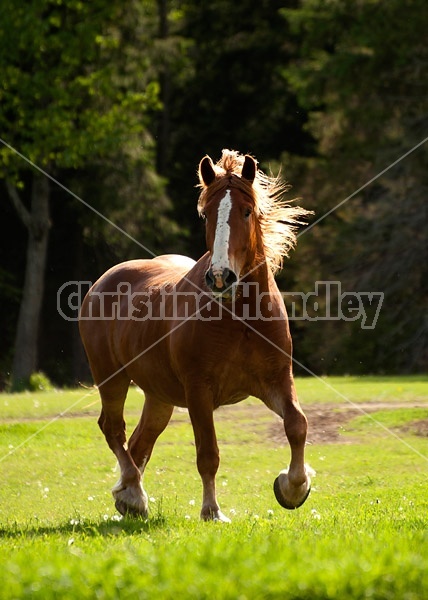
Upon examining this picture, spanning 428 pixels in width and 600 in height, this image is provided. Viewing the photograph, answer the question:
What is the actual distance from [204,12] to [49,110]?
14.2m

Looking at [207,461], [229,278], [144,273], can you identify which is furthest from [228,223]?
[144,273]

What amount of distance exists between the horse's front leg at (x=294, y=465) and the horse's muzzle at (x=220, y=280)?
1169mm

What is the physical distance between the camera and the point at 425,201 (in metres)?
30.8

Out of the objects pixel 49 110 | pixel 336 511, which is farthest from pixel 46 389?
pixel 336 511

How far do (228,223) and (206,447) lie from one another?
1.84 metres

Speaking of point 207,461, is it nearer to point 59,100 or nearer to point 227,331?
point 227,331

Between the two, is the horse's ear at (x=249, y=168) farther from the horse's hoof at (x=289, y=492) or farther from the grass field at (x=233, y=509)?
the grass field at (x=233, y=509)

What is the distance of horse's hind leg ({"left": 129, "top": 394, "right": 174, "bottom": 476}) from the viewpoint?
33.8ft

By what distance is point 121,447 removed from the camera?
33.2 feet

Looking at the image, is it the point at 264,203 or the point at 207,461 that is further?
the point at 264,203

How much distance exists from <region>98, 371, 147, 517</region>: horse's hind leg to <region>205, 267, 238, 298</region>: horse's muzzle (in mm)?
2475

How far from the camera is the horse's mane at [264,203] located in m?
8.47

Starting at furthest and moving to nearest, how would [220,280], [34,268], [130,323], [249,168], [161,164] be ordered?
[161,164], [34,268], [130,323], [249,168], [220,280]

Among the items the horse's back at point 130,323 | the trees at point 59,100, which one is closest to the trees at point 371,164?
the trees at point 59,100
